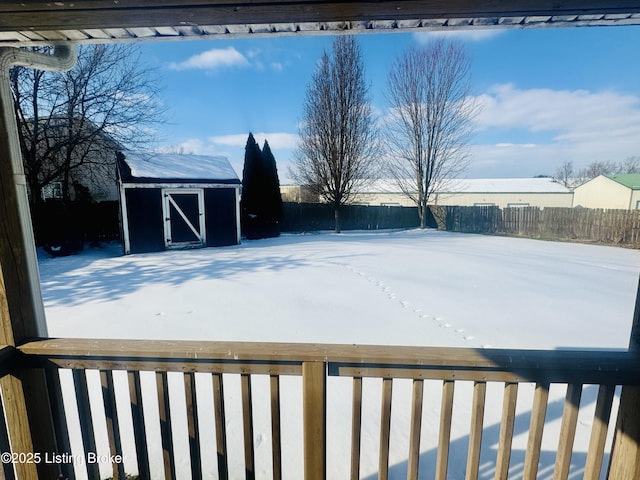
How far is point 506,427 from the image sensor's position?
123cm

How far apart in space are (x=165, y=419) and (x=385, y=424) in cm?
98

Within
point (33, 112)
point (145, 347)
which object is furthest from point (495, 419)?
point (33, 112)

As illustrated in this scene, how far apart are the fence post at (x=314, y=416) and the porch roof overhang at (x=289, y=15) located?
4.29 ft

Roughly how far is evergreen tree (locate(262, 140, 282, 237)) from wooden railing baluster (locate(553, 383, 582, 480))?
1257cm

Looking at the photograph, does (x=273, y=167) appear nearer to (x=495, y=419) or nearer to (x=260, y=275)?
(x=260, y=275)

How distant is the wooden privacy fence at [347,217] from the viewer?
16.1 meters

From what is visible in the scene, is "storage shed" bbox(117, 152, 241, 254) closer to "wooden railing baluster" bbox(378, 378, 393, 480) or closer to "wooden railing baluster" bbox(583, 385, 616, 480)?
"wooden railing baluster" bbox(378, 378, 393, 480)

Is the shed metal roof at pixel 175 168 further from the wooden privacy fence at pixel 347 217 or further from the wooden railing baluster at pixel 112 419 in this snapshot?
the wooden railing baluster at pixel 112 419

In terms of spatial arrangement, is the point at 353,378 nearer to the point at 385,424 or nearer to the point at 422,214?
the point at 385,424

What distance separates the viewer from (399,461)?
177 centimetres

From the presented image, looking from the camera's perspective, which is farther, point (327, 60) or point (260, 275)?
point (327, 60)

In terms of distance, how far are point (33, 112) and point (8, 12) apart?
12.3 metres

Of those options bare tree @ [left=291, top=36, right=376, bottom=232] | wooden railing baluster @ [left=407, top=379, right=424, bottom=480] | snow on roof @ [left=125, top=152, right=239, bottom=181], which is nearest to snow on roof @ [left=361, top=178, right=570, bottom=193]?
bare tree @ [left=291, top=36, right=376, bottom=232]

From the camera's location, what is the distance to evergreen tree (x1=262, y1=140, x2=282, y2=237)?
43.9 feet
